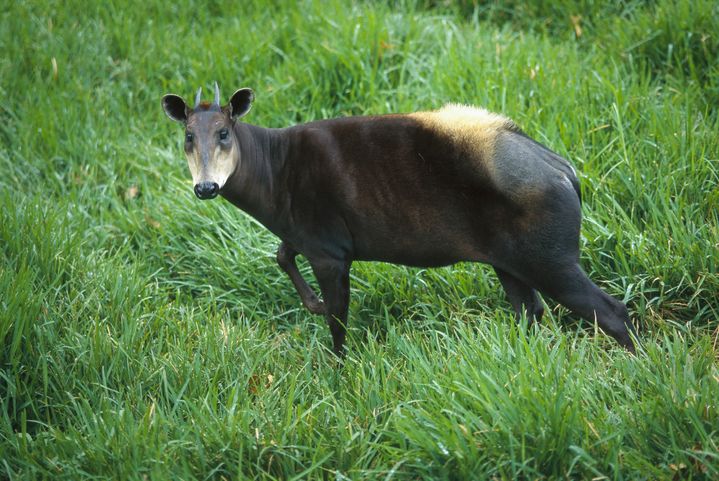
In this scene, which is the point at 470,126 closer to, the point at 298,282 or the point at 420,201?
the point at 420,201

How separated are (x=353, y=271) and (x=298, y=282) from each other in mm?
624

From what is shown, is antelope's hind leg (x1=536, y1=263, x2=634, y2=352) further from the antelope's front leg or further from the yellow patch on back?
the antelope's front leg

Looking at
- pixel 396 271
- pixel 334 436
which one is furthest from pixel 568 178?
pixel 334 436

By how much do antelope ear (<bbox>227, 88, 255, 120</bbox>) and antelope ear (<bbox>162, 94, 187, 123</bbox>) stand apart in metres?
0.28

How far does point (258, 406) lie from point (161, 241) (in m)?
2.57

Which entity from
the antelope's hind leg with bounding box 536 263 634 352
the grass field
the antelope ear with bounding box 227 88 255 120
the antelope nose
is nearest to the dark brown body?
the antelope's hind leg with bounding box 536 263 634 352

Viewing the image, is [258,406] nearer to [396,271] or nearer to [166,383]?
[166,383]

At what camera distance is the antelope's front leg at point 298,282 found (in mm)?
5340

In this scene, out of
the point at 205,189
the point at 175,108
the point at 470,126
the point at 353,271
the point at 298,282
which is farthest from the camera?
the point at 353,271

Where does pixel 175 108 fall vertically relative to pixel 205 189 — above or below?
above

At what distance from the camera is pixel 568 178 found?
15.0 ft

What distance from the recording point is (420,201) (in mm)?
4828

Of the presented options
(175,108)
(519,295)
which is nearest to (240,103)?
(175,108)

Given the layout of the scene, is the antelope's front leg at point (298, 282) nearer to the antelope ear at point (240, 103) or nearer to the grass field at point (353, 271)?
the grass field at point (353, 271)
